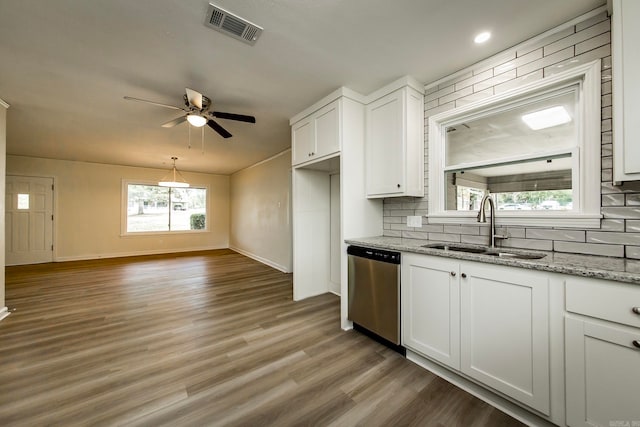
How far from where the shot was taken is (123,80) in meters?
2.39

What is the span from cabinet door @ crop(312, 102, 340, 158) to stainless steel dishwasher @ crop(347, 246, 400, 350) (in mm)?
1117

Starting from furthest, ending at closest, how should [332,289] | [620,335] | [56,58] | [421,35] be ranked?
1. [332,289]
2. [56,58]
3. [421,35]
4. [620,335]

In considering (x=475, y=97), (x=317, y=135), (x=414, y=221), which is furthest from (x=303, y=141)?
(x=475, y=97)

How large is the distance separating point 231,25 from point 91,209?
712 centimetres

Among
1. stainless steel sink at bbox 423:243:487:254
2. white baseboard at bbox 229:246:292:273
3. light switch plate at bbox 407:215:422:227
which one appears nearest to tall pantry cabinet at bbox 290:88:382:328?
light switch plate at bbox 407:215:422:227

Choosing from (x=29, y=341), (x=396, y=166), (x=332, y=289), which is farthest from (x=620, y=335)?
(x=29, y=341)

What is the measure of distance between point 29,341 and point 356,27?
394cm

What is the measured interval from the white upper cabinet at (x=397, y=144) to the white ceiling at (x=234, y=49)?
0.21 metres

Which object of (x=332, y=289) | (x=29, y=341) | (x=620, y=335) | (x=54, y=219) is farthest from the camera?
(x=54, y=219)

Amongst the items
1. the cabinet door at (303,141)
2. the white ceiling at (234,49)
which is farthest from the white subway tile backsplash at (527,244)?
the cabinet door at (303,141)

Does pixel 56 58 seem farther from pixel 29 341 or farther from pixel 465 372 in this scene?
pixel 465 372

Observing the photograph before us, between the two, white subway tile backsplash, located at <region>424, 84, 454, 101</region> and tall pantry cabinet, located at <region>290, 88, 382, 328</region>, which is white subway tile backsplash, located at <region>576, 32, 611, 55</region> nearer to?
white subway tile backsplash, located at <region>424, 84, 454, 101</region>

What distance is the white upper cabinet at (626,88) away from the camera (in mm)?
1299

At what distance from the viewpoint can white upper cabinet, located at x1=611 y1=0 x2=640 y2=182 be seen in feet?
4.26
